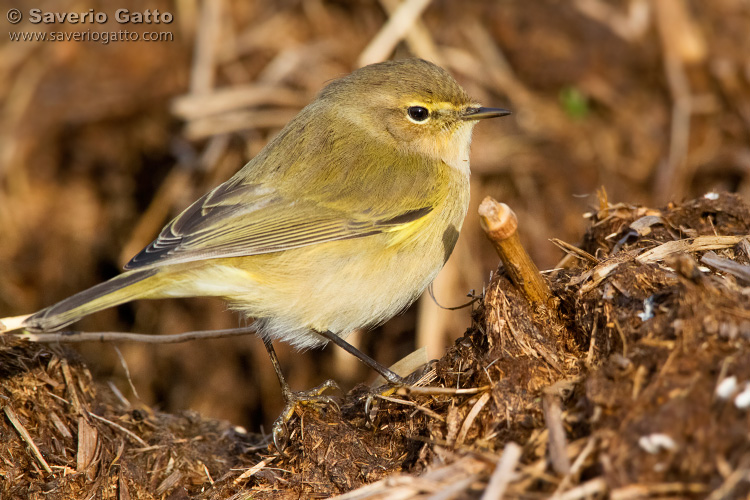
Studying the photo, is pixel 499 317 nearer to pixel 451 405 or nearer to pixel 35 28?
pixel 451 405

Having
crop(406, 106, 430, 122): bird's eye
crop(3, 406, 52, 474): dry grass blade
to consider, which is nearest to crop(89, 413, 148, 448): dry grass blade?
crop(3, 406, 52, 474): dry grass blade

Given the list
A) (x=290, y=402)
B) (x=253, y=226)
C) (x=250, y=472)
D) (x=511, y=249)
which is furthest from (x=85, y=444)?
(x=511, y=249)

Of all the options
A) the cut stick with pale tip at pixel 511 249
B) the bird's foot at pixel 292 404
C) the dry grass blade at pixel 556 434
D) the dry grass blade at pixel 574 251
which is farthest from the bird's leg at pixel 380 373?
the dry grass blade at pixel 574 251

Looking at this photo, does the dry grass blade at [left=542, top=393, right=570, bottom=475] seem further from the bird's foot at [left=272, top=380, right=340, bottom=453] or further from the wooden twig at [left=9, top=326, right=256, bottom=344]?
the wooden twig at [left=9, top=326, right=256, bottom=344]

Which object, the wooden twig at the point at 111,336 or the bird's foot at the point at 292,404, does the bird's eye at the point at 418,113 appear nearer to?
the wooden twig at the point at 111,336

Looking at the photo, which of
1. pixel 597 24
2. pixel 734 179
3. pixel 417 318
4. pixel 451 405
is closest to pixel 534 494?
pixel 451 405

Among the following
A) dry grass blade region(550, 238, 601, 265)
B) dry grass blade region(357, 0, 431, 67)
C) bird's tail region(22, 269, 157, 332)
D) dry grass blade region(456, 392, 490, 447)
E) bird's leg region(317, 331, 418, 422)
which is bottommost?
bird's leg region(317, 331, 418, 422)
